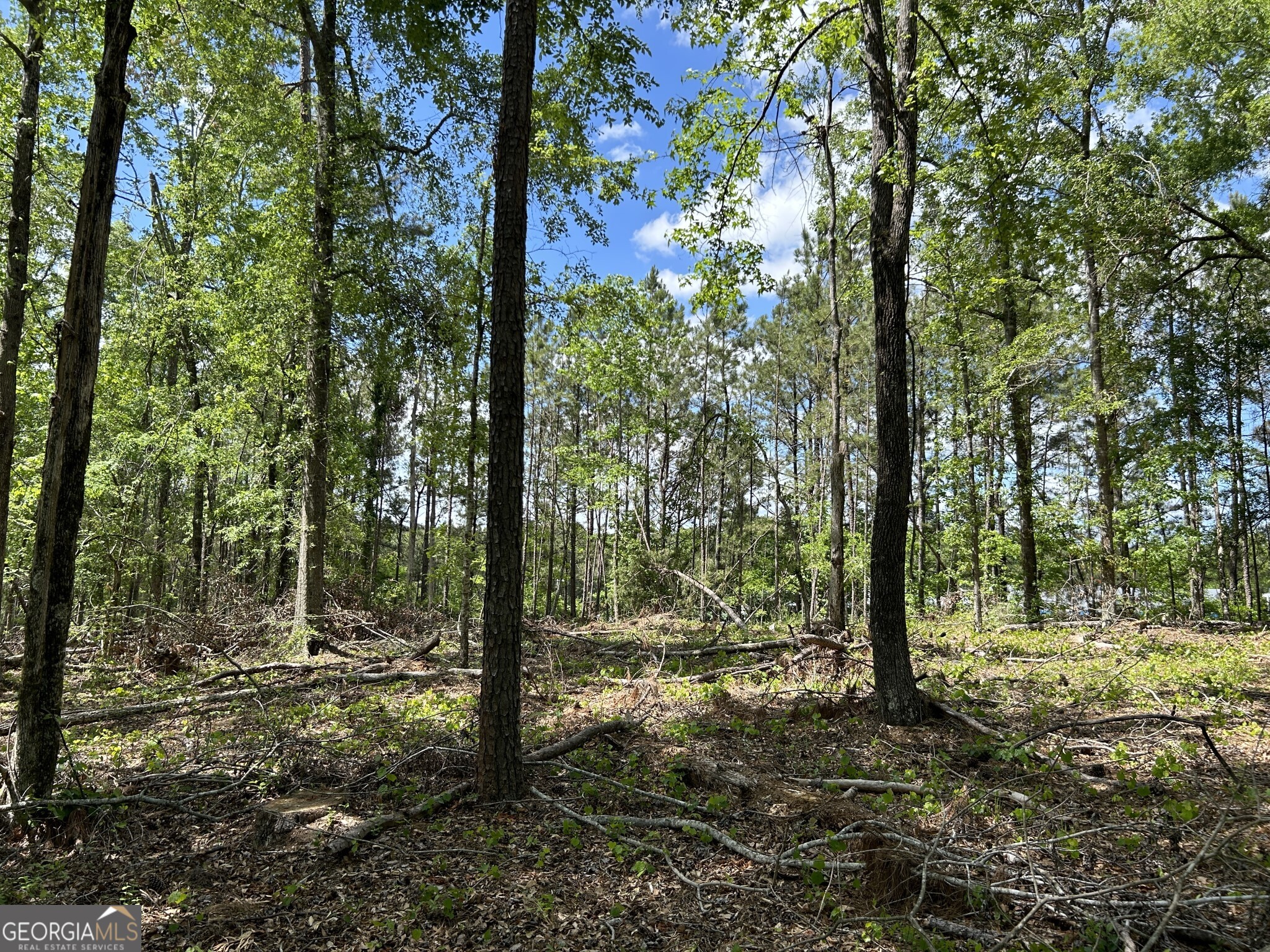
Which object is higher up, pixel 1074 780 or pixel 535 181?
pixel 535 181

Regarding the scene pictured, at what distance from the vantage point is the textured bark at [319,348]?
9.36 metres

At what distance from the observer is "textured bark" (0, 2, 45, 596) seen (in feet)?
24.7

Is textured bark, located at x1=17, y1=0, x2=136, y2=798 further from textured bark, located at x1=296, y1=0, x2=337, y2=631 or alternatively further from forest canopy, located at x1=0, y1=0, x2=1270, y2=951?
textured bark, located at x1=296, y1=0, x2=337, y2=631

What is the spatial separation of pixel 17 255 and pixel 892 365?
1102 cm

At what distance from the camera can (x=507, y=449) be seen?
4578 mm

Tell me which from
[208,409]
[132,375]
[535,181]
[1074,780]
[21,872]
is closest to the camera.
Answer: [21,872]

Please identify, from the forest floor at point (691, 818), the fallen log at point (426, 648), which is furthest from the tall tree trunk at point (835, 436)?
the fallen log at point (426, 648)

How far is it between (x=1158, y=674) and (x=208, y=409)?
54.9 ft

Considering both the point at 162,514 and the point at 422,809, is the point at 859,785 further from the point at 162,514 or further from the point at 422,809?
the point at 162,514

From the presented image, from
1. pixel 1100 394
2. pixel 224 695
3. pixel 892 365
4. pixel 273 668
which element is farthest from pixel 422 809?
pixel 1100 394

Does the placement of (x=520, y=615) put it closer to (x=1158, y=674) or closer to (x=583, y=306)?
(x=583, y=306)

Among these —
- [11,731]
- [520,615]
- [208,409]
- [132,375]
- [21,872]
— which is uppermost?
[132,375]

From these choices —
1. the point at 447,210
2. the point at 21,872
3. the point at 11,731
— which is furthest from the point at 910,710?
the point at 447,210

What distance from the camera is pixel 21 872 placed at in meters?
3.61
